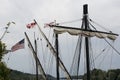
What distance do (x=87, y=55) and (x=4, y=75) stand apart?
8.23m

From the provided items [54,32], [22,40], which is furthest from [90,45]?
[22,40]

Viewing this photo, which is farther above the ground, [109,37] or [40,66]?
[109,37]

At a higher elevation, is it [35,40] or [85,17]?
[85,17]

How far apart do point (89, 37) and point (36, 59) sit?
3132 cm

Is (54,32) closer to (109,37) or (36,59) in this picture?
(109,37)

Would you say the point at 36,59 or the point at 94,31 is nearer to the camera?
the point at 94,31

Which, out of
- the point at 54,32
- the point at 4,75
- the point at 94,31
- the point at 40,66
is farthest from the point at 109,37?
the point at 40,66

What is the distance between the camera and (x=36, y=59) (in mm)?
78312

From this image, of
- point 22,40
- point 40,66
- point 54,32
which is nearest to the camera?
point 54,32

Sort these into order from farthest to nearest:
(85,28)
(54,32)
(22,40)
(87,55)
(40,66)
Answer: (40,66) < (22,40) < (54,32) < (85,28) < (87,55)

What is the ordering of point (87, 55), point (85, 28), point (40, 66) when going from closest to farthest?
point (87, 55) < point (85, 28) < point (40, 66)

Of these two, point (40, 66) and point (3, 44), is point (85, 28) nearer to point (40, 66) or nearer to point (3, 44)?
point (3, 44)

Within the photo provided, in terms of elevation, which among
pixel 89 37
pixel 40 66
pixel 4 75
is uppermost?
pixel 89 37

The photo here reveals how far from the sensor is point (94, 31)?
162 ft
